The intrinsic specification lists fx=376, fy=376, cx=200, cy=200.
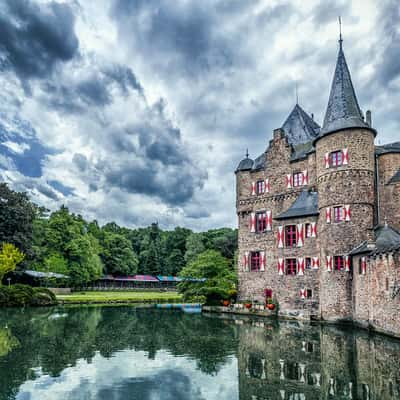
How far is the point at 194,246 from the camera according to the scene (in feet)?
226

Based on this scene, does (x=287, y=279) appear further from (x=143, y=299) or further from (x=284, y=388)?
(x=143, y=299)

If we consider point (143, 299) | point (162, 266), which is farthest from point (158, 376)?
point (162, 266)

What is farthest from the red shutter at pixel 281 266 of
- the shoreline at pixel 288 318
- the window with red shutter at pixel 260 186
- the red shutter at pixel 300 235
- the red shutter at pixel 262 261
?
the window with red shutter at pixel 260 186

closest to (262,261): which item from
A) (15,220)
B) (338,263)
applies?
(338,263)

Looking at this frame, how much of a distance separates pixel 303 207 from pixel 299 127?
7.63 m

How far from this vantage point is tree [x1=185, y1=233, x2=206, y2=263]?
221ft

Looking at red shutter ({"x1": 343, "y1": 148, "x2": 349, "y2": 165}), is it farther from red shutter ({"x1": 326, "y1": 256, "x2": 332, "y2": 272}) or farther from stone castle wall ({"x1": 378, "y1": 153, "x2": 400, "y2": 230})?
red shutter ({"x1": 326, "y1": 256, "x2": 332, "y2": 272})

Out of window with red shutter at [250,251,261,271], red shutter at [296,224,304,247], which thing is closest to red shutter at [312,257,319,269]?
red shutter at [296,224,304,247]

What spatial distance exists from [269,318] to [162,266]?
5466 centimetres

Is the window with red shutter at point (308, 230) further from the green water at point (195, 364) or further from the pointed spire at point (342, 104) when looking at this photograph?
the green water at point (195, 364)

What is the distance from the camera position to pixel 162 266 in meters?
76.8

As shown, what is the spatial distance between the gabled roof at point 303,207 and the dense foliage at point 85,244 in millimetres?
9929

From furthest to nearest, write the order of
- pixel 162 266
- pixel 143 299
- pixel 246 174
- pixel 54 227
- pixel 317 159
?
pixel 162 266, pixel 54 227, pixel 143 299, pixel 246 174, pixel 317 159

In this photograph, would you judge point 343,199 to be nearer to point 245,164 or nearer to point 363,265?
point 363,265
